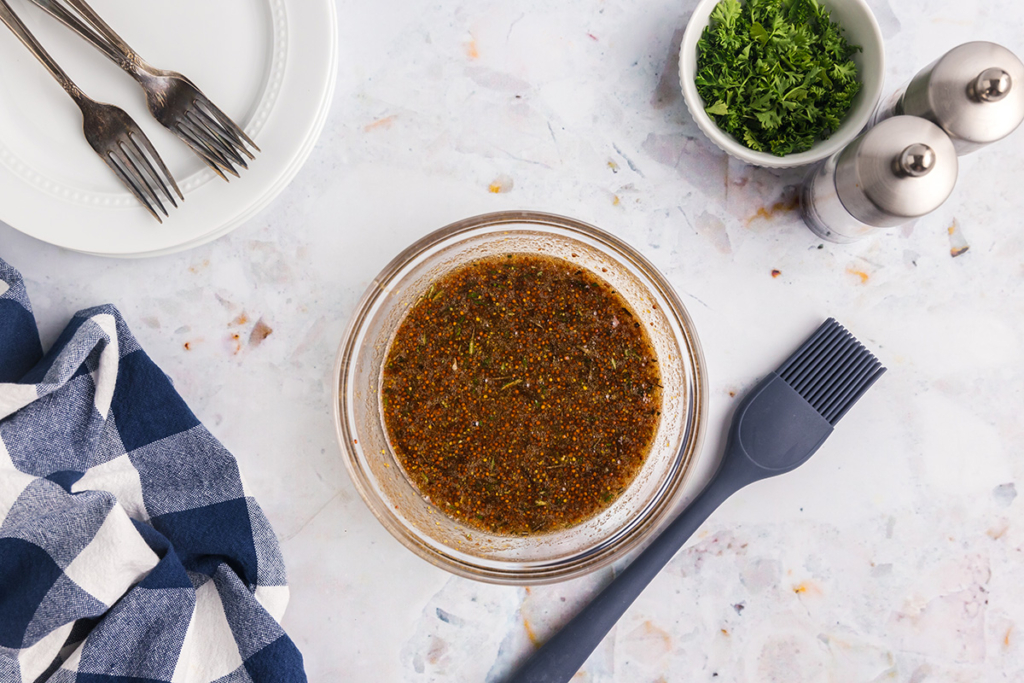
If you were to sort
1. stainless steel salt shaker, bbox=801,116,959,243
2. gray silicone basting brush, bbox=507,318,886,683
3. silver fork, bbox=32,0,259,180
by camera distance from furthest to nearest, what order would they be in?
gray silicone basting brush, bbox=507,318,886,683 → silver fork, bbox=32,0,259,180 → stainless steel salt shaker, bbox=801,116,959,243

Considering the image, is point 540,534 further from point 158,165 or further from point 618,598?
point 158,165

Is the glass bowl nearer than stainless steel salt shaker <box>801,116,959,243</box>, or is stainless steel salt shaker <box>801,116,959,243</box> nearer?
stainless steel salt shaker <box>801,116,959,243</box>

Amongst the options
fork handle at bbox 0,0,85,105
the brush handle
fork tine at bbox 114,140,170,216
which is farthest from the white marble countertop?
fork handle at bbox 0,0,85,105

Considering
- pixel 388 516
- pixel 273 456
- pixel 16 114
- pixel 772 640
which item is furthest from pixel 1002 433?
pixel 16 114

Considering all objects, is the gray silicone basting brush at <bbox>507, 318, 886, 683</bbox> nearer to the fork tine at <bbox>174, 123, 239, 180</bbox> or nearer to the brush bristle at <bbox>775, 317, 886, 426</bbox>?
the brush bristle at <bbox>775, 317, 886, 426</bbox>

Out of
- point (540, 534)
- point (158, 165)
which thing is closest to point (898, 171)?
point (540, 534)

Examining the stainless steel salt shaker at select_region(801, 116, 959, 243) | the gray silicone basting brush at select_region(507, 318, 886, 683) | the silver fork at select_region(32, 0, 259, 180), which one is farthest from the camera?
the gray silicone basting brush at select_region(507, 318, 886, 683)

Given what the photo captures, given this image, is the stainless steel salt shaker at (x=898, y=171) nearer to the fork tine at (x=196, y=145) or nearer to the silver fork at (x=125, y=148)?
the fork tine at (x=196, y=145)
